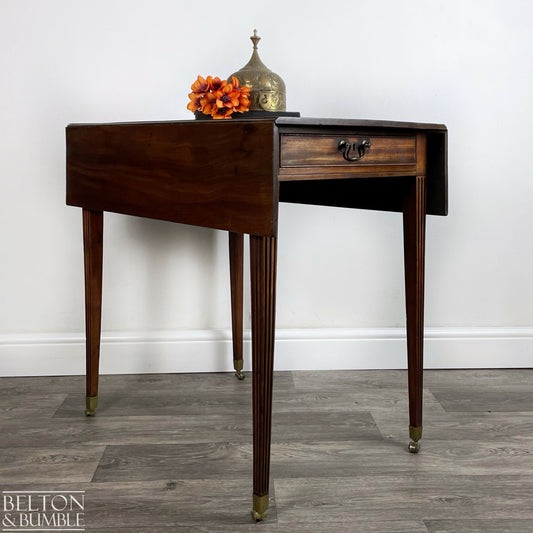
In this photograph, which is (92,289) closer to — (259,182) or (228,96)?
(228,96)

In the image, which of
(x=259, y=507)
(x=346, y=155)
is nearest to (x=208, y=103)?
(x=346, y=155)

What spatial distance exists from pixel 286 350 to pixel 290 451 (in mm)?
644

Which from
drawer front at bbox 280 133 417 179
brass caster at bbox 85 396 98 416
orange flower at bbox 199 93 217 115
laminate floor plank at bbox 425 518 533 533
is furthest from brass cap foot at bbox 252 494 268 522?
orange flower at bbox 199 93 217 115

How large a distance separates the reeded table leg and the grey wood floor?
0.35 ft

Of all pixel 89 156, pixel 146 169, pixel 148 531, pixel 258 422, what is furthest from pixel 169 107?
pixel 148 531

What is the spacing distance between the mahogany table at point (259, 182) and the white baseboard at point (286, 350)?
1.17 feet

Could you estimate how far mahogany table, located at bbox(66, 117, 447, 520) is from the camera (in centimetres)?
130

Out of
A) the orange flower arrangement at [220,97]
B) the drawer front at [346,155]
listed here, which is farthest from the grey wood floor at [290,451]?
the orange flower arrangement at [220,97]

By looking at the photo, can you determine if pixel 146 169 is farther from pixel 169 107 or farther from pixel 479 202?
pixel 479 202

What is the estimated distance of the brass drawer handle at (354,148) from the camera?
4.58ft

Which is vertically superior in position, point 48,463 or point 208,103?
point 208,103

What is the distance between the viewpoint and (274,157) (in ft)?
4.11

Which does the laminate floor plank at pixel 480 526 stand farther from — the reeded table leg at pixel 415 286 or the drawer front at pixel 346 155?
the drawer front at pixel 346 155

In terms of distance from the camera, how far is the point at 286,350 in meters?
2.30
